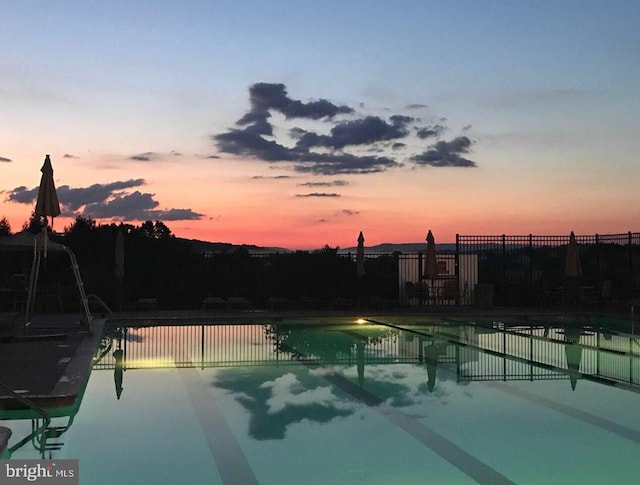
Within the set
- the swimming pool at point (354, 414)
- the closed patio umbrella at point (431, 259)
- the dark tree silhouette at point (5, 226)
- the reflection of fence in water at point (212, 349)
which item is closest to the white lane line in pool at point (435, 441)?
the swimming pool at point (354, 414)

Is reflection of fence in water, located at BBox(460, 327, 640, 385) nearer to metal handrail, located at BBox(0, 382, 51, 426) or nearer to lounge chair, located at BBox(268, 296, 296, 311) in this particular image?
metal handrail, located at BBox(0, 382, 51, 426)

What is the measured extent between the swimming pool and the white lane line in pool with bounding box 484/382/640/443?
0.02 metres

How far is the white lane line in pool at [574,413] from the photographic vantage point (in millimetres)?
5917

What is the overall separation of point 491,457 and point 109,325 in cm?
1001

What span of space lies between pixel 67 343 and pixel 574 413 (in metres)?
6.88

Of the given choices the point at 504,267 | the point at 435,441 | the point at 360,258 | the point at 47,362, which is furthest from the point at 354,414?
the point at 504,267

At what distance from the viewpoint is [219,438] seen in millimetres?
5691

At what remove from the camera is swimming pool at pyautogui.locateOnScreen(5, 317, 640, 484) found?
4891 millimetres

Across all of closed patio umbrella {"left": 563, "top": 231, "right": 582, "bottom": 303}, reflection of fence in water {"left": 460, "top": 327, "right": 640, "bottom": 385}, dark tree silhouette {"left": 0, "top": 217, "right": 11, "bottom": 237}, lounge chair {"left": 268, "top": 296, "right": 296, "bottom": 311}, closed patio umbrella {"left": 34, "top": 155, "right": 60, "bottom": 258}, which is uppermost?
dark tree silhouette {"left": 0, "top": 217, "right": 11, "bottom": 237}

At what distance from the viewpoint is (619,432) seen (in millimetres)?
5941

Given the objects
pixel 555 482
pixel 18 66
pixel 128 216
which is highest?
pixel 18 66

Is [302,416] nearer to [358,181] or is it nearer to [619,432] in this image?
[619,432]

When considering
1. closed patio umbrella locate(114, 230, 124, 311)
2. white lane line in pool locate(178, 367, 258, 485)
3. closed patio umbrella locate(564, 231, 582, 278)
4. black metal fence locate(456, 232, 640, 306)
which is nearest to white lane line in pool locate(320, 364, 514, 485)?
white lane line in pool locate(178, 367, 258, 485)

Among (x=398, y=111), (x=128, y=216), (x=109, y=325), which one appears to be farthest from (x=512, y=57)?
(x=128, y=216)
